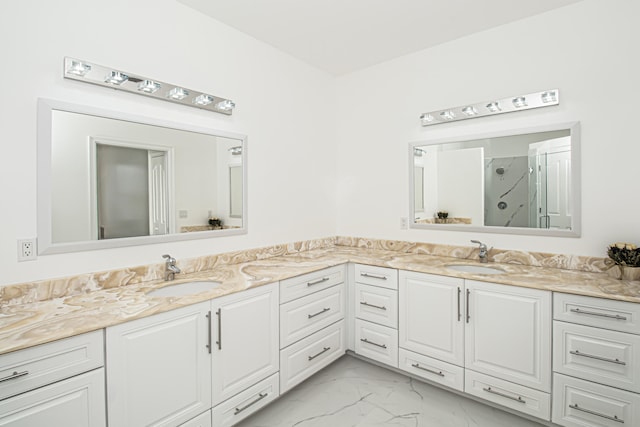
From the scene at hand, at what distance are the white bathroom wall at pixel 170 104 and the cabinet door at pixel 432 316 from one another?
1167mm

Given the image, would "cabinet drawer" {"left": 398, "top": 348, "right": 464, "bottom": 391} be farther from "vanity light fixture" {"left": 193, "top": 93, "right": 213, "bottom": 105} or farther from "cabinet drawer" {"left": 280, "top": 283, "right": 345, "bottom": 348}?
"vanity light fixture" {"left": 193, "top": 93, "right": 213, "bottom": 105}

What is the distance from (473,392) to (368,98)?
2.58m

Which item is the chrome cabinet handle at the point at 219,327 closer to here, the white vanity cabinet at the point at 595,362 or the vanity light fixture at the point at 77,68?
the vanity light fixture at the point at 77,68

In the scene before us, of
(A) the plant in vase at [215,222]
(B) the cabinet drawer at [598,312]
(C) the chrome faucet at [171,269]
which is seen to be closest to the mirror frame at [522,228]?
(B) the cabinet drawer at [598,312]

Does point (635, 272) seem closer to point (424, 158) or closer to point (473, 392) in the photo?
point (473, 392)

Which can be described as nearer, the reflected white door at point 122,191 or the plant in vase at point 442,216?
the reflected white door at point 122,191

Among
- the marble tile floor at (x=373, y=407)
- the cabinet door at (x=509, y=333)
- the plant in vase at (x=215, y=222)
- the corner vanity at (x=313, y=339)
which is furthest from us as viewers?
the plant in vase at (x=215, y=222)

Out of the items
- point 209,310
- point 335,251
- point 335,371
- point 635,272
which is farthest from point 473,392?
point 209,310

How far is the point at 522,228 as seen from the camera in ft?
7.77

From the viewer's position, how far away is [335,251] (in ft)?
10.2

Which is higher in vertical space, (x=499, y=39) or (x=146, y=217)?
(x=499, y=39)

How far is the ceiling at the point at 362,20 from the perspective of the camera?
218cm

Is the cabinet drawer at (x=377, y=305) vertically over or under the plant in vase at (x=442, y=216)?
under

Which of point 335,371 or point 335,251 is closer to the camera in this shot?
point 335,371
